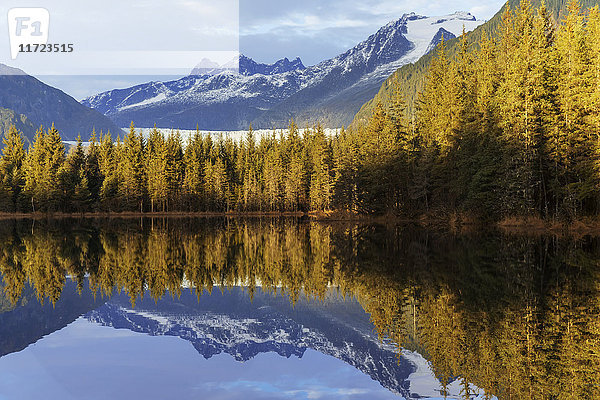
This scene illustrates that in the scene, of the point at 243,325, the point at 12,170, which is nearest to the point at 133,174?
the point at 12,170

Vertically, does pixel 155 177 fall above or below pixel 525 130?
below

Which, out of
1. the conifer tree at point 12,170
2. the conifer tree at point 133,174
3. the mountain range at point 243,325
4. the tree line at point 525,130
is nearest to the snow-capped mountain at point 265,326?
the mountain range at point 243,325

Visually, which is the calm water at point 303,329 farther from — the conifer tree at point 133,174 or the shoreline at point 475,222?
the conifer tree at point 133,174

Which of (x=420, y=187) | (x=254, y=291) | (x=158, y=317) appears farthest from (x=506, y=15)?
(x=158, y=317)

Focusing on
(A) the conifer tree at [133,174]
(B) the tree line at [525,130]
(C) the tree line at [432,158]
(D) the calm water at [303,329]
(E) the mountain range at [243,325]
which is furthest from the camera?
(A) the conifer tree at [133,174]

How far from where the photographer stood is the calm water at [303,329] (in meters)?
9.23

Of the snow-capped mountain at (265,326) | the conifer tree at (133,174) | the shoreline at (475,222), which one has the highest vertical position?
the conifer tree at (133,174)

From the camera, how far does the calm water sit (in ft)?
30.3

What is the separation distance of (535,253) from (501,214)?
22873 mm

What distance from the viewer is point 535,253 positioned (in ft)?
89.9

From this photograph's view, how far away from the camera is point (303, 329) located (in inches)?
550

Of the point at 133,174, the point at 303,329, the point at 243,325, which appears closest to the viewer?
the point at 303,329

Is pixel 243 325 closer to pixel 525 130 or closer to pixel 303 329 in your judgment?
pixel 303 329

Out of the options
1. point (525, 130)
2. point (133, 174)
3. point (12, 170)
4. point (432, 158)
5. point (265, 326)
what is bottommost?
point (265, 326)
